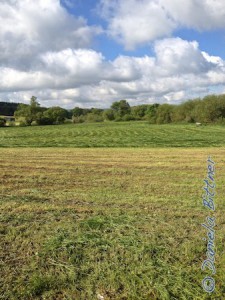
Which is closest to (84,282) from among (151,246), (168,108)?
(151,246)

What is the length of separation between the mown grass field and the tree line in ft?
218

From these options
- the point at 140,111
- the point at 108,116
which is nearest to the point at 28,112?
the point at 108,116

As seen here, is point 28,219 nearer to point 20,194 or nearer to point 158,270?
point 20,194

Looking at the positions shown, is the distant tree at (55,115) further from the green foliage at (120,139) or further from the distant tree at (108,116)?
the green foliage at (120,139)

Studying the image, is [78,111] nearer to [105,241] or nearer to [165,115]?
[165,115]

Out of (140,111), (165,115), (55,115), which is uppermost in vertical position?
(140,111)

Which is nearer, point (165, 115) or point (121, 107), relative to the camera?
point (165, 115)

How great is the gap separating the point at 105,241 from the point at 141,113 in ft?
393

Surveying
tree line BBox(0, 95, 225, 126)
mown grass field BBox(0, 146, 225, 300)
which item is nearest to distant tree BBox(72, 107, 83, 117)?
tree line BBox(0, 95, 225, 126)

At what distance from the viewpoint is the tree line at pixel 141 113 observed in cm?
7356

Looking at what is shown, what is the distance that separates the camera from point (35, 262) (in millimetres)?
4633

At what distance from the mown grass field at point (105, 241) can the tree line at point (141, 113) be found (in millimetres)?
66566

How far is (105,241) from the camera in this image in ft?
17.1

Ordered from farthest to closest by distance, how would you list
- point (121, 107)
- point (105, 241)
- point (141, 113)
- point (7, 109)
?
1. point (7, 109)
2. point (121, 107)
3. point (141, 113)
4. point (105, 241)
